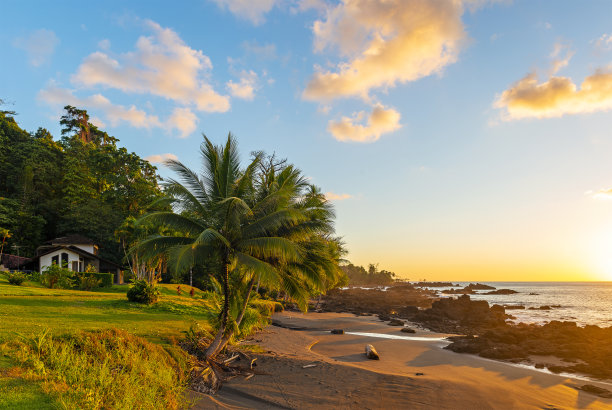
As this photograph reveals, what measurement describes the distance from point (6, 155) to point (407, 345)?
65575 millimetres

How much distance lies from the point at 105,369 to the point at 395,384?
879 cm

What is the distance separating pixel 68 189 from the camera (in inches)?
2041

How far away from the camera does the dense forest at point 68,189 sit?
4666 cm

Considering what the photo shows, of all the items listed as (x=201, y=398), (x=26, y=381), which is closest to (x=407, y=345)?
(x=201, y=398)

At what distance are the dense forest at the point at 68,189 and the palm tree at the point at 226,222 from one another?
123 ft

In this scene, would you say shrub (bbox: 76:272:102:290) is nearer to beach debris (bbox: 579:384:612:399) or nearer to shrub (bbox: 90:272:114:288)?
shrub (bbox: 90:272:114:288)

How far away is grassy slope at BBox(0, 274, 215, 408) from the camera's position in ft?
21.4

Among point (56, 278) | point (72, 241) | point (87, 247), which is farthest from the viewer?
point (87, 247)

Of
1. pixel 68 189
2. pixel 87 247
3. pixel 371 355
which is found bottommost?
pixel 371 355

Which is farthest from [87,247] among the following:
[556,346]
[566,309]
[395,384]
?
[566,309]

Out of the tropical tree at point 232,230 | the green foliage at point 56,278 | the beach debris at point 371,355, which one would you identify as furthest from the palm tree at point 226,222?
the green foliage at point 56,278

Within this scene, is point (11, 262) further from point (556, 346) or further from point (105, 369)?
point (556, 346)

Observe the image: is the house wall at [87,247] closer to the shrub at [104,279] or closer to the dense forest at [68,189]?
the dense forest at [68,189]

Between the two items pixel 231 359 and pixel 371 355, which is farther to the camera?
pixel 371 355
